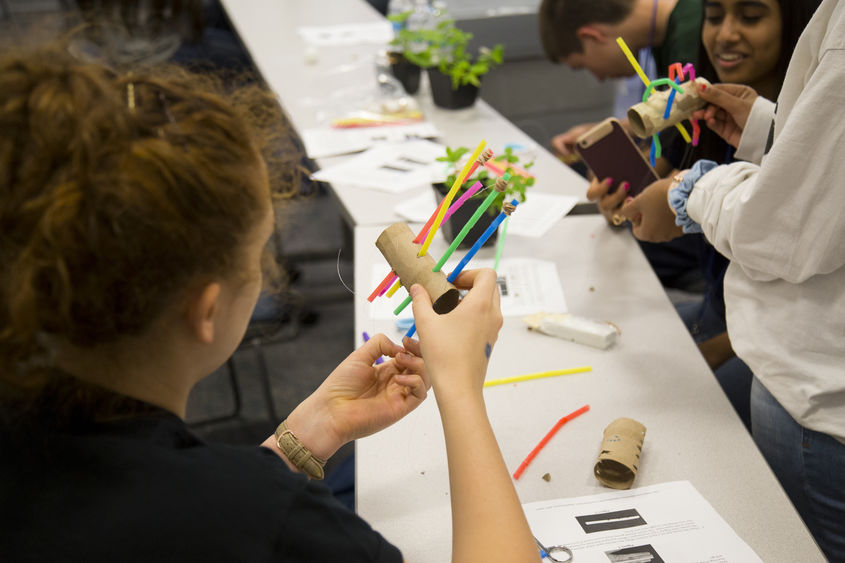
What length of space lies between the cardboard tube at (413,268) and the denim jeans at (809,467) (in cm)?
58

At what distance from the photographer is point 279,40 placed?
11.0 ft

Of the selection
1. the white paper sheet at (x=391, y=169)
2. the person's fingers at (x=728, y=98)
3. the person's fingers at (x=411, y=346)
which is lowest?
the white paper sheet at (x=391, y=169)

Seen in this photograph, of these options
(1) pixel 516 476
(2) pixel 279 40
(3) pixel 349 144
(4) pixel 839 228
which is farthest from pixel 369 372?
(2) pixel 279 40

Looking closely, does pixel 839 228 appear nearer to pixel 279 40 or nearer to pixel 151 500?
pixel 151 500

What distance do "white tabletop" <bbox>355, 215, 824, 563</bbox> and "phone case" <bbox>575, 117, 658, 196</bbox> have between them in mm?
254

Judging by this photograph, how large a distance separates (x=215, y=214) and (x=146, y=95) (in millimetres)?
133

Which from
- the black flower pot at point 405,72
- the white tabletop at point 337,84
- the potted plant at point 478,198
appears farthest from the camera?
the black flower pot at point 405,72

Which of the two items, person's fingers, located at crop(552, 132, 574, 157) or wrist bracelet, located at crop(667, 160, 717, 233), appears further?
person's fingers, located at crop(552, 132, 574, 157)

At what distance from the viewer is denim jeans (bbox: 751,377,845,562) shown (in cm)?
107

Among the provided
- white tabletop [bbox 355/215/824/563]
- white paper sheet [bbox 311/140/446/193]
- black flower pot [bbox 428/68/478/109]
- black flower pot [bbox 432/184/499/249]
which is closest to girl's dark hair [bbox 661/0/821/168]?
white tabletop [bbox 355/215/824/563]

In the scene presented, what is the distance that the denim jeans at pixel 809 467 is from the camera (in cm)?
107

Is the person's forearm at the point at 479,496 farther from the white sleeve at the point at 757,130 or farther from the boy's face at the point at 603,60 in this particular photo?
the boy's face at the point at 603,60

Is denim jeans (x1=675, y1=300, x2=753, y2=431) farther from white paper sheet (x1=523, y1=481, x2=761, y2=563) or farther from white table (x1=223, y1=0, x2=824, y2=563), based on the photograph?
white paper sheet (x1=523, y1=481, x2=761, y2=563)

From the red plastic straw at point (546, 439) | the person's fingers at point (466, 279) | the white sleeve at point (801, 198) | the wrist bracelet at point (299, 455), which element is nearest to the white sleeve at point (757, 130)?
the white sleeve at point (801, 198)
